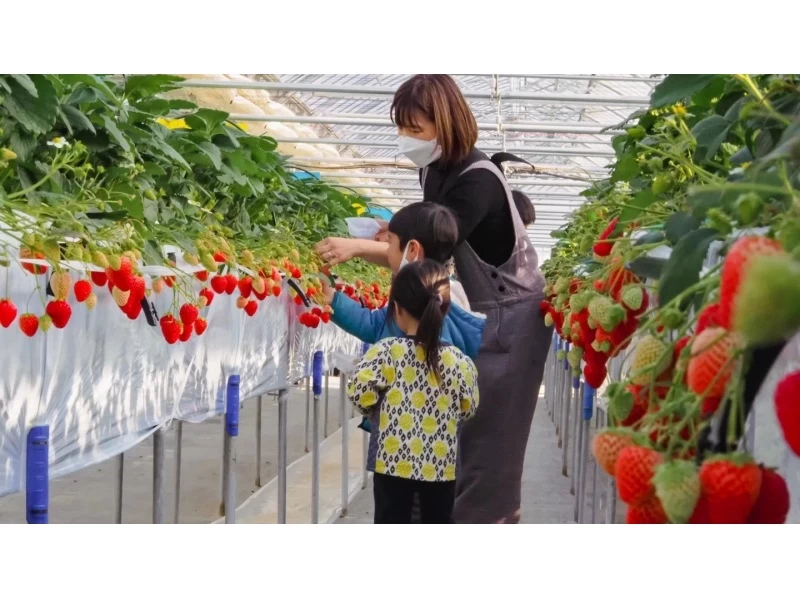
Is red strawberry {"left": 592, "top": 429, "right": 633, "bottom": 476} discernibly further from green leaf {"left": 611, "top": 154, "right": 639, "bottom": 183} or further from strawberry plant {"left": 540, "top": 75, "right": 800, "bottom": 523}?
green leaf {"left": 611, "top": 154, "right": 639, "bottom": 183}

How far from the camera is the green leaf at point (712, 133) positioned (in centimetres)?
93

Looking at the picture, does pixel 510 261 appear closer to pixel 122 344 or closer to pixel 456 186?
pixel 456 186

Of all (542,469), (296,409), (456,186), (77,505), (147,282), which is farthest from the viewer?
(296,409)

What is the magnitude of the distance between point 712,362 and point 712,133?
0.58 meters

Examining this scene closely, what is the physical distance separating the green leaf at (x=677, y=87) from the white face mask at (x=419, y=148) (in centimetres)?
106

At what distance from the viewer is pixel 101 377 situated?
1756 mm

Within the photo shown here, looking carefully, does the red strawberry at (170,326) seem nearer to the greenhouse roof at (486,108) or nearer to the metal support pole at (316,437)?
the greenhouse roof at (486,108)

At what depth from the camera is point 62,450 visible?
1.60 m

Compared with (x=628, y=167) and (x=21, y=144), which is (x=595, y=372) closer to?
(x=628, y=167)

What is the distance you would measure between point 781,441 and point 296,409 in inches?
310

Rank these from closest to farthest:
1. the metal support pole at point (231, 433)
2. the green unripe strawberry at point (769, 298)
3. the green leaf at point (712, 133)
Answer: the green unripe strawberry at point (769, 298) → the green leaf at point (712, 133) → the metal support pole at point (231, 433)

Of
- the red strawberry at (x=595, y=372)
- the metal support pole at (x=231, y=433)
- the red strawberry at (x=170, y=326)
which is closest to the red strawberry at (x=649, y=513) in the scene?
the red strawberry at (x=595, y=372)

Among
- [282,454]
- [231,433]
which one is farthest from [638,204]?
[282,454]

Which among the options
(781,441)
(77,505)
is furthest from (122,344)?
(77,505)
